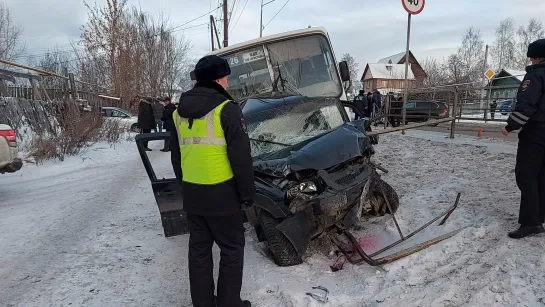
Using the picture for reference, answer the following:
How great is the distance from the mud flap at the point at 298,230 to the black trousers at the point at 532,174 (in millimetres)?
1926

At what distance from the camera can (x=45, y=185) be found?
7652mm

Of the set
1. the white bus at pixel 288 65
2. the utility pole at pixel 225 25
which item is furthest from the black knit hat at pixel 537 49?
the utility pole at pixel 225 25

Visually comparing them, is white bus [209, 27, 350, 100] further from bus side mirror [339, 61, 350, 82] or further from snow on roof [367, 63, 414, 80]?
snow on roof [367, 63, 414, 80]

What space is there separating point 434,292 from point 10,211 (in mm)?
5964

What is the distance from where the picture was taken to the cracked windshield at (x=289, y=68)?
826 centimetres

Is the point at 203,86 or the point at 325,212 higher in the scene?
the point at 203,86

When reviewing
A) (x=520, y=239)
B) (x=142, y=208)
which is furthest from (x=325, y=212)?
(x=142, y=208)

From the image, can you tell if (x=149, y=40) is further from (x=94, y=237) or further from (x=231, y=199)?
(x=231, y=199)

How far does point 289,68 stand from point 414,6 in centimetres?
278

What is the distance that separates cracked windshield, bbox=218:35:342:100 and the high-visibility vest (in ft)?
18.8

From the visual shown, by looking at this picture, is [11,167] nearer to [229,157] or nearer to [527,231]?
[229,157]

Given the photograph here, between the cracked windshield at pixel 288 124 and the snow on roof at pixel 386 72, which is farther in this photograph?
the snow on roof at pixel 386 72

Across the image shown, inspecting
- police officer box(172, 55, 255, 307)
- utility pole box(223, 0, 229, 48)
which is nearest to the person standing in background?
police officer box(172, 55, 255, 307)

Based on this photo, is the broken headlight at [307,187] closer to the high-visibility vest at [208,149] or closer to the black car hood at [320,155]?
the black car hood at [320,155]
